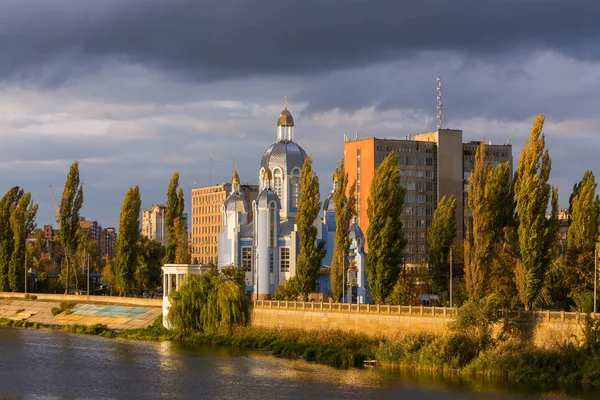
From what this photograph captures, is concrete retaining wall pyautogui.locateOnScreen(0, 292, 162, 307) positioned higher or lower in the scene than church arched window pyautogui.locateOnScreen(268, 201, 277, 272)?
lower

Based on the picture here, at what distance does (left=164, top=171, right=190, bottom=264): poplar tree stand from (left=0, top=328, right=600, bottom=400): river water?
103 ft

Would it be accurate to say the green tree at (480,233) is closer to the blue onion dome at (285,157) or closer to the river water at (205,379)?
the river water at (205,379)

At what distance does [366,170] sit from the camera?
15975 cm

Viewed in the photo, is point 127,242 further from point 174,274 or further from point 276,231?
point 174,274

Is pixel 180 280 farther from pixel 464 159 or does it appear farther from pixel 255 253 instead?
pixel 464 159

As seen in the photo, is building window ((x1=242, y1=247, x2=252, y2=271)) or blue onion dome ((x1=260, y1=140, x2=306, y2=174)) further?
blue onion dome ((x1=260, y1=140, x2=306, y2=174))

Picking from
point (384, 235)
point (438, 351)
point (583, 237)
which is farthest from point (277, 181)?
point (438, 351)

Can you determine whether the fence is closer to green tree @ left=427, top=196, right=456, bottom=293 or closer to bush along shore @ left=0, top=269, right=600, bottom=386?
bush along shore @ left=0, top=269, right=600, bottom=386

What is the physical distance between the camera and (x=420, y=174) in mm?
161000

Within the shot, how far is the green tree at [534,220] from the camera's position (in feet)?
254

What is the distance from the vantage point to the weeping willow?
92.9 m

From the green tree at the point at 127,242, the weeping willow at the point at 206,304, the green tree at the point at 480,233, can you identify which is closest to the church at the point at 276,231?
the green tree at the point at 127,242

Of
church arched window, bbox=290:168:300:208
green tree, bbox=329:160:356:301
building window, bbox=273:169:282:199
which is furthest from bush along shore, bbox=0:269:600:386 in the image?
building window, bbox=273:169:282:199

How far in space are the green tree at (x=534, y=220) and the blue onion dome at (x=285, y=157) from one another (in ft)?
176
